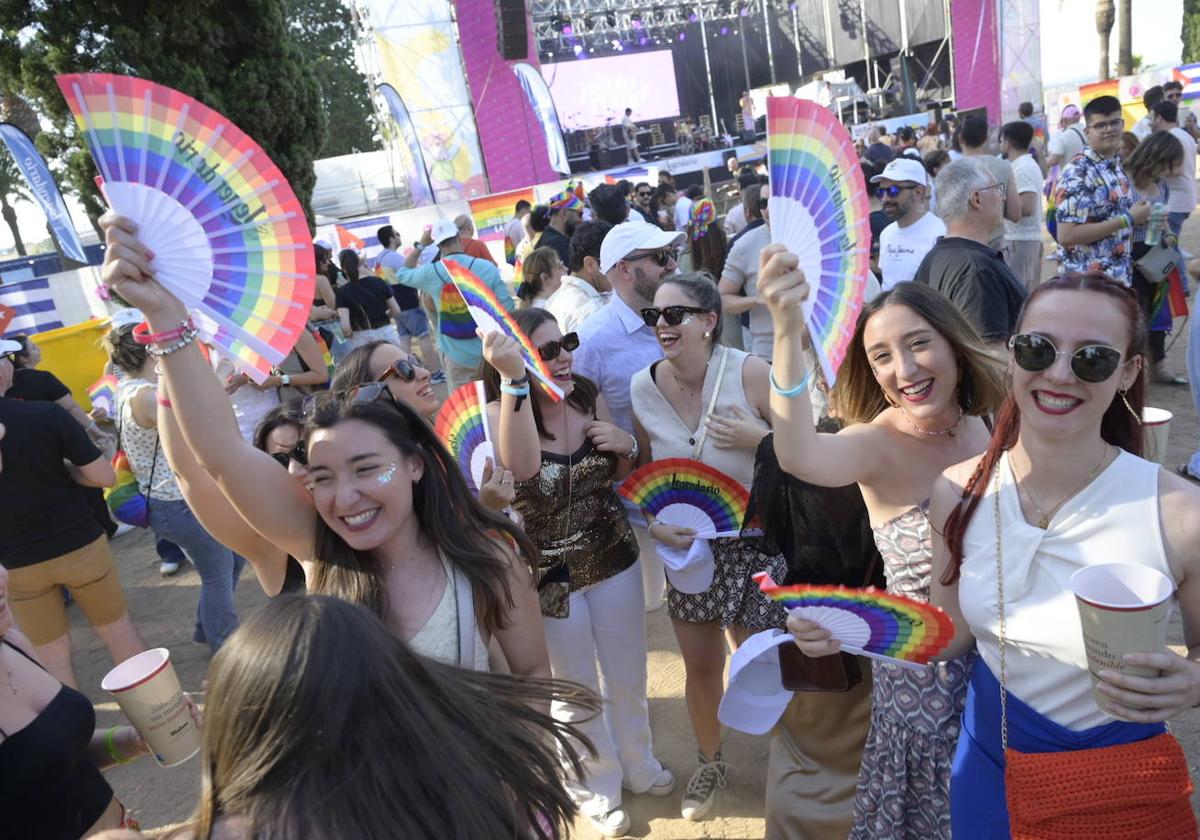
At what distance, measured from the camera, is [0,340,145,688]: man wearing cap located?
3.76 meters

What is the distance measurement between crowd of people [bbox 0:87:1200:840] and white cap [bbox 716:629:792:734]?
13 cm

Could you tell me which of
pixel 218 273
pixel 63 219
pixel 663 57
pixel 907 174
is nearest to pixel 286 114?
pixel 63 219

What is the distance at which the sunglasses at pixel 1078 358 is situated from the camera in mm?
1582

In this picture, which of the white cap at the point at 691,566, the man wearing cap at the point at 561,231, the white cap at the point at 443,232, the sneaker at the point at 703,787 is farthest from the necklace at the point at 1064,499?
the white cap at the point at 443,232

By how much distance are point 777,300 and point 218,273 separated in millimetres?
1210

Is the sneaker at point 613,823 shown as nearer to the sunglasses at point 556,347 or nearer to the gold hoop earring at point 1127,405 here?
the sunglasses at point 556,347

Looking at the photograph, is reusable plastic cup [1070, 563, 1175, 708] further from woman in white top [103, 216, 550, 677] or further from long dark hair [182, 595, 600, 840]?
woman in white top [103, 216, 550, 677]

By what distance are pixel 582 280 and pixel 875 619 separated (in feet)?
11.1

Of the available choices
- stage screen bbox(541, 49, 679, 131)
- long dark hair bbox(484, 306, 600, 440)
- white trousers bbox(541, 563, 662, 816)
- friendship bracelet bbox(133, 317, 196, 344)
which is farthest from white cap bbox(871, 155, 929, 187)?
stage screen bbox(541, 49, 679, 131)

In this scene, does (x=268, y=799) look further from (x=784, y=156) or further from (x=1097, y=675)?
(x=784, y=156)

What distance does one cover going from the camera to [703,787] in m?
3.22

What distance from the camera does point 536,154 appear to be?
20125 millimetres

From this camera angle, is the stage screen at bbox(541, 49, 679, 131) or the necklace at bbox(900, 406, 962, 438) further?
the stage screen at bbox(541, 49, 679, 131)

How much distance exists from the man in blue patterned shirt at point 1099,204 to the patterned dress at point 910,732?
423cm
